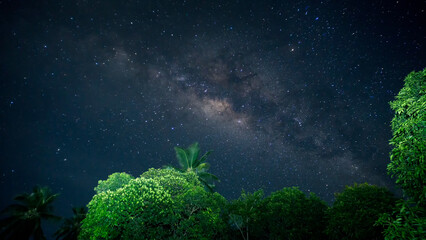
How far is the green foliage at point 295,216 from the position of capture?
43.7 ft

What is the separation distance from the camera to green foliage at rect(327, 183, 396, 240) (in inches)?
420

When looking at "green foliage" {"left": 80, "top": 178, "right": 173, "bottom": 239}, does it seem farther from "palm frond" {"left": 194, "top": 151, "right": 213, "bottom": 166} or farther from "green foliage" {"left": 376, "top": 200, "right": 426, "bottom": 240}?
"palm frond" {"left": 194, "top": 151, "right": 213, "bottom": 166}

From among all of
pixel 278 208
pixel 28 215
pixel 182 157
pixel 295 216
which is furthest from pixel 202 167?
pixel 28 215

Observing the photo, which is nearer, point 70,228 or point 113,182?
point 113,182

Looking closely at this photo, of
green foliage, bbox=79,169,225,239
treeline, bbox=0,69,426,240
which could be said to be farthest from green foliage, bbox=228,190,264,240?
green foliage, bbox=79,169,225,239

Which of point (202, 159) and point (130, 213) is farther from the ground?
point (202, 159)

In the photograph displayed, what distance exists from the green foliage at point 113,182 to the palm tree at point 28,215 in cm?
1681

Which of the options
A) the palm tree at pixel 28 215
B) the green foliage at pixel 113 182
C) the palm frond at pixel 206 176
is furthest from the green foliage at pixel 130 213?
the palm tree at pixel 28 215

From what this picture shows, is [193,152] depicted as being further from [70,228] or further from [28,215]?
[70,228]

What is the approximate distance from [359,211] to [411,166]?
8.39 m

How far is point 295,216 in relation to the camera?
44.8 feet

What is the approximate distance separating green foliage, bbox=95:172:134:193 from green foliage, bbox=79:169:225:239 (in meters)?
3.77

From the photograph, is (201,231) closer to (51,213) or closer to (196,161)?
(196,161)

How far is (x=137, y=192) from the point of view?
355 inches
